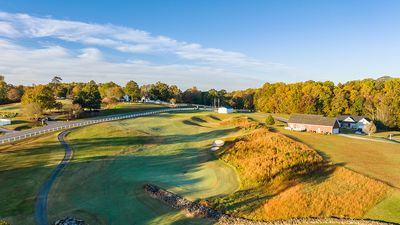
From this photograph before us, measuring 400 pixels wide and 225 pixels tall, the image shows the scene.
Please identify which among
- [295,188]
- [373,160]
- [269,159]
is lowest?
[295,188]

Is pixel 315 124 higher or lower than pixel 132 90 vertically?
lower

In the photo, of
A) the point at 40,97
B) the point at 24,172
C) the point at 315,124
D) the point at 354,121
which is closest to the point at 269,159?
the point at 24,172

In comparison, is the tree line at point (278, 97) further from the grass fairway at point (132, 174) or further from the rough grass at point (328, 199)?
the rough grass at point (328, 199)

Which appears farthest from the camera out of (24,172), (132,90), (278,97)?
(132,90)

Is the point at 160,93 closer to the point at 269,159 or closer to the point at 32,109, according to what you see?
the point at 32,109

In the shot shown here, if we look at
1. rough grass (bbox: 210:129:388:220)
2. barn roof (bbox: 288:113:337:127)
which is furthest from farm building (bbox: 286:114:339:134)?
rough grass (bbox: 210:129:388:220)

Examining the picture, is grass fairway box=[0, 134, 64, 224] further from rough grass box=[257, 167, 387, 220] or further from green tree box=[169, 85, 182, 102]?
green tree box=[169, 85, 182, 102]

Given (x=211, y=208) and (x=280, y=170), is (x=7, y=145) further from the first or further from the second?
(x=280, y=170)
